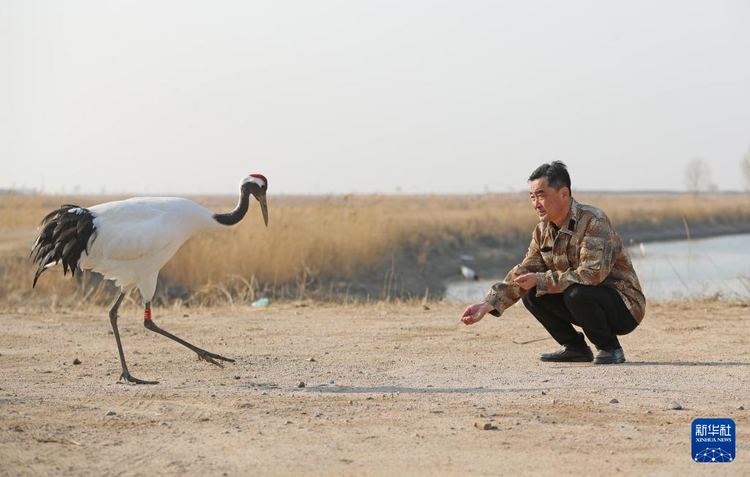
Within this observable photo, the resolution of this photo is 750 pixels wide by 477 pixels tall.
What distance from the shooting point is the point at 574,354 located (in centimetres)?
708

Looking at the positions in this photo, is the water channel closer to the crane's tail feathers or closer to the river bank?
the river bank

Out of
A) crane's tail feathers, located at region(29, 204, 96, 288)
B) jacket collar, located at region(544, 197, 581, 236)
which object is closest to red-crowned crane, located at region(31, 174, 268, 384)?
crane's tail feathers, located at region(29, 204, 96, 288)

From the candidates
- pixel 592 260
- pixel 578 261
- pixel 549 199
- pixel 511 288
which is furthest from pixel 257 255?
pixel 592 260

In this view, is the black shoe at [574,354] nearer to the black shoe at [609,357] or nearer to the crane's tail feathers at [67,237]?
the black shoe at [609,357]

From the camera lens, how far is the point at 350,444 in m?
4.74

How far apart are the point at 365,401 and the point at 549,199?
197 cm

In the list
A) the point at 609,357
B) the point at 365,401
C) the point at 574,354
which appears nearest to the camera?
the point at 365,401

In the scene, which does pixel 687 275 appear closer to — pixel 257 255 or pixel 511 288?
pixel 257 255

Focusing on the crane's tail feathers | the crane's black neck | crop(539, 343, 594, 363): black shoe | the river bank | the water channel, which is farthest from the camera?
the river bank

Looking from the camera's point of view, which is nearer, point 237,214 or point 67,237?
point 67,237

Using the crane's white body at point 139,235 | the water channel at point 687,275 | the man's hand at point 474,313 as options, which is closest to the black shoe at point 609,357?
the man's hand at point 474,313

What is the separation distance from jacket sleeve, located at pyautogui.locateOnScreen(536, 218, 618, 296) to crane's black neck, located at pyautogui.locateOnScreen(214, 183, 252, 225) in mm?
2907

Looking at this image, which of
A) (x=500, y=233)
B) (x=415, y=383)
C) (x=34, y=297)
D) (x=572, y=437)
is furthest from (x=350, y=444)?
(x=500, y=233)

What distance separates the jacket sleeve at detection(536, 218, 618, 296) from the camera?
6.38 meters
